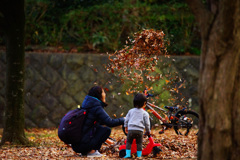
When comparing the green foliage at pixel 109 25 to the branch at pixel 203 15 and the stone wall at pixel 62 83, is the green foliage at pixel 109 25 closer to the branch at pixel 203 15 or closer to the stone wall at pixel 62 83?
the stone wall at pixel 62 83

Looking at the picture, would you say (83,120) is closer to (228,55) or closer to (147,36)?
(147,36)

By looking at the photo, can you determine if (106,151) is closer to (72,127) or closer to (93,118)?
(93,118)

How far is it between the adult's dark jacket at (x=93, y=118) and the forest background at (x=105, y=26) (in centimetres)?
533

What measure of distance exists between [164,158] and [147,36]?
2.30 m

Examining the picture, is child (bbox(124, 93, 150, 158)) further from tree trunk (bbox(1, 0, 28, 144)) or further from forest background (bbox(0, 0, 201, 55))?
forest background (bbox(0, 0, 201, 55))

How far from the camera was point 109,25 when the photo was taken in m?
11.7

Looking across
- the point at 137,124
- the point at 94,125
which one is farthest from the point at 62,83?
the point at 137,124

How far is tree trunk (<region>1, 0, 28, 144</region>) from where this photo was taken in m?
7.57

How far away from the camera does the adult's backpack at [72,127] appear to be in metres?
5.97

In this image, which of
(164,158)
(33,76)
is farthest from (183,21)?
(164,158)

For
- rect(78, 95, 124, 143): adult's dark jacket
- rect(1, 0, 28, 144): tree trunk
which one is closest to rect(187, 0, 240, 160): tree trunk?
rect(78, 95, 124, 143): adult's dark jacket

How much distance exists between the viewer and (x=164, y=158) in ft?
19.7

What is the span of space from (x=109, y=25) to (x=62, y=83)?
237 centimetres

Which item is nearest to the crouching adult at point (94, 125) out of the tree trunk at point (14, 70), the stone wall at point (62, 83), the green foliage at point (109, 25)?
the tree trunk at point (14, 70)
